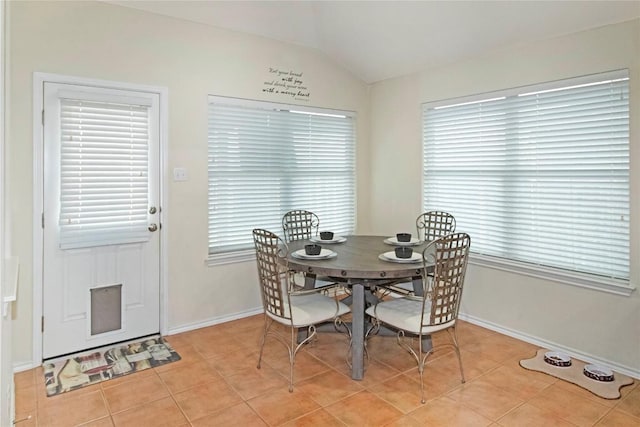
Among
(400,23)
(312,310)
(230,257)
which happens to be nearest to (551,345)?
(312,310)

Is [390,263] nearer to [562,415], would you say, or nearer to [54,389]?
[562,415]

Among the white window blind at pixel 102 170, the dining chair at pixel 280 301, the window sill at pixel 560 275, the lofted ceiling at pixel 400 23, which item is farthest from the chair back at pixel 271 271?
the lofted ceiling at pixel 400 23

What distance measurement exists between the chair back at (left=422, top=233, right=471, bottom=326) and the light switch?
7.07 feet

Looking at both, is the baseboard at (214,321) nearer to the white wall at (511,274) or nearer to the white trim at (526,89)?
the white wall at (511,274)

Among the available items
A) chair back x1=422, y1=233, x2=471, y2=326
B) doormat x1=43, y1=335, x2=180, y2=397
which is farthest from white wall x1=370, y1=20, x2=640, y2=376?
doormat x1=43, y1=335, x2=180, y2=397

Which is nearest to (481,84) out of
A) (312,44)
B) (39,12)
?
(312,44)

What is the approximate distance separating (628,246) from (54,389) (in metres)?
3.96

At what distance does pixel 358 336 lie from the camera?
9.42ft

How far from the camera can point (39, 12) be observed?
9.78 ft

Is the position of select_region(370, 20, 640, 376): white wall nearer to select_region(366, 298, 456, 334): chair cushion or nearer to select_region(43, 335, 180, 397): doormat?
select_region(366, 298, 456, 334): chair cushion

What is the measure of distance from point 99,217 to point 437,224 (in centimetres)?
294

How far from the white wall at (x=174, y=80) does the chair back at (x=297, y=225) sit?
49 centimetres

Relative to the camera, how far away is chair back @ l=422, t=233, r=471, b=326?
2.58m

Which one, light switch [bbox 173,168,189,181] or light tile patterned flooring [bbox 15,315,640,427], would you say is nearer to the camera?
light tile patterned flooring [bbox 15,315,640,427]
